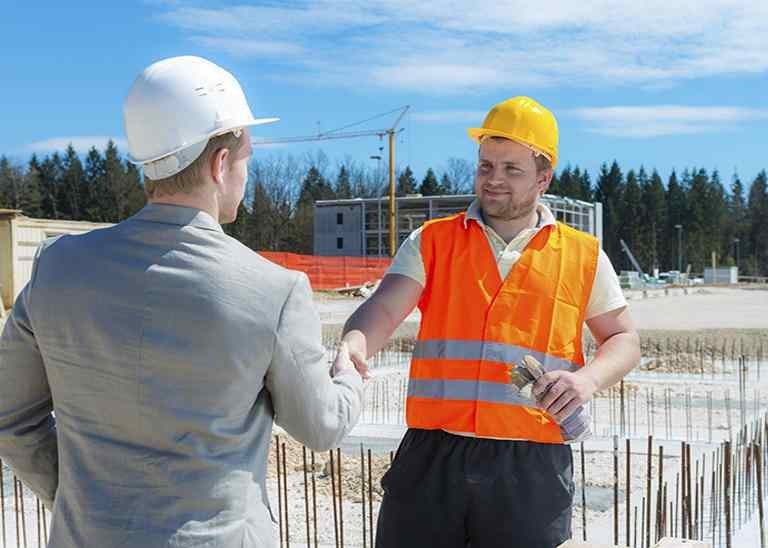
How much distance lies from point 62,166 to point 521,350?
76375 millimetres

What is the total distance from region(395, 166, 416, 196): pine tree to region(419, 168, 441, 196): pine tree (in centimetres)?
92

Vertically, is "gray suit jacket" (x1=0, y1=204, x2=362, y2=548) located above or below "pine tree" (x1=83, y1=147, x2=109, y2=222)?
below

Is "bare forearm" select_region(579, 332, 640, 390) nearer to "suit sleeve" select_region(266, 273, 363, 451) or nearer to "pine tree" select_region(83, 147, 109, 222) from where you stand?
"suit sleeve" select_region(266, 273, 363, 451)

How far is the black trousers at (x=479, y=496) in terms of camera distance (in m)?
2.35

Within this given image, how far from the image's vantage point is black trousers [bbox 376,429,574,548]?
2.35 meters

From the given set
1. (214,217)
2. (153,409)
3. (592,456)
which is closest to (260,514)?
(153,409)

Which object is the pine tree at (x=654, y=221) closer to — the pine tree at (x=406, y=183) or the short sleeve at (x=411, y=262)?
the pine tree at (x=406, y=183)

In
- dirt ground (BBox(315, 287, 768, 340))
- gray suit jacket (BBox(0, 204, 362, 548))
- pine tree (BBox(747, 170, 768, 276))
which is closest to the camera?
gray suit jacket (BBox(0, 204, 362, 548))

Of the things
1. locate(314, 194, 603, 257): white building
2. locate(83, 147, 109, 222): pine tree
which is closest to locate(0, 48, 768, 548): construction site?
locate(314, 194, 603, 257): white building

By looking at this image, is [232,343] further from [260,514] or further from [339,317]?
[339,317]

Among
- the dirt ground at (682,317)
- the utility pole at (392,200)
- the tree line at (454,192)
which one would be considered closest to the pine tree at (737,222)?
the tree line at (454,192)

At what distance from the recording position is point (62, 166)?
73250mm

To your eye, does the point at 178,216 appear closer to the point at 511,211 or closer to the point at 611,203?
the point at 511,211

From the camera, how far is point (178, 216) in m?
1.62
